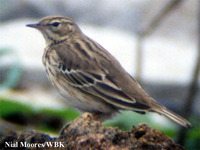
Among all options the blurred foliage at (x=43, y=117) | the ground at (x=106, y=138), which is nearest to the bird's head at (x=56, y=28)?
the ground at (x=106, y=138)

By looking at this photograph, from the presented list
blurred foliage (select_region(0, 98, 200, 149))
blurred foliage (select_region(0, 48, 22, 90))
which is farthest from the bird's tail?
blurred foliage (select_region(0, 48, 22, 90))

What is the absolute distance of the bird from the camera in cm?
257

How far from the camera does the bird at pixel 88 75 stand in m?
2.57

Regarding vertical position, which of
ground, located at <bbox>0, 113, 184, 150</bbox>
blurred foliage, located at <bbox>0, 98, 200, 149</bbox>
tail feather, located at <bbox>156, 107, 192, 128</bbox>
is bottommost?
ground, located at <bbox>0, 113, 184, 150</bbox>

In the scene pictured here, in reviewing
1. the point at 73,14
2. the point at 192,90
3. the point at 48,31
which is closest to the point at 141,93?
the point at 48,31

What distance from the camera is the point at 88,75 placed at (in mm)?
2770

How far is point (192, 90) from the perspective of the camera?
4.16m

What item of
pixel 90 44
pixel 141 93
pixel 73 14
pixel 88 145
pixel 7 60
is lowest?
pixel 88 145

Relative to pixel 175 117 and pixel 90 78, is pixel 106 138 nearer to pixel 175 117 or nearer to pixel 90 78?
pixel 175 117

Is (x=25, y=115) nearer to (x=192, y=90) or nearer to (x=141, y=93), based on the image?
(x=192, y=90)

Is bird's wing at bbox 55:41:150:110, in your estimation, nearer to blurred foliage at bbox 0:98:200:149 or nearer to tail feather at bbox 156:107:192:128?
tail feather at bbox 156:107:192:128

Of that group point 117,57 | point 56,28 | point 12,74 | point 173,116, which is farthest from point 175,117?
point 12,74

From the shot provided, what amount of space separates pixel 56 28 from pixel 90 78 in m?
0.43

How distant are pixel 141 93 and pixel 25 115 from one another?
231 centimetres
